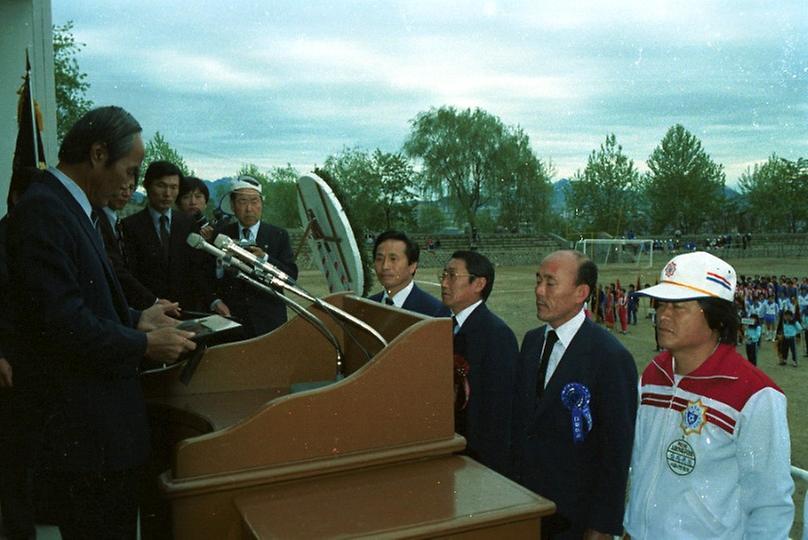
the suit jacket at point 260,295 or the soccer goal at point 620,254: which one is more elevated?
the suit jacket at point 260,295

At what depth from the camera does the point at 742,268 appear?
Answer: 134 ft

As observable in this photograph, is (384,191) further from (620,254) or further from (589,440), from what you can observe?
(589,440)

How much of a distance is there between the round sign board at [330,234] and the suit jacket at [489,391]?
271 cm

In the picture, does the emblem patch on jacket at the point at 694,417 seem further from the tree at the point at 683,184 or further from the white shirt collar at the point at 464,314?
the tree at the point at 683,184

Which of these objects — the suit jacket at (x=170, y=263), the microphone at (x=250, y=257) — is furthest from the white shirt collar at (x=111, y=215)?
the microphone at (x=250, y=257)

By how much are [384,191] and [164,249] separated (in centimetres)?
5592

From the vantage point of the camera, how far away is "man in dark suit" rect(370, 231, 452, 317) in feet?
10.1

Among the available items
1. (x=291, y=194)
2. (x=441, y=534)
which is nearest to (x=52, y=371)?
(x=441, y=534)

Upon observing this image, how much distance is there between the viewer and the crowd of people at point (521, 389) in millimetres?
1480

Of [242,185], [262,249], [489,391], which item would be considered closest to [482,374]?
[489,391]

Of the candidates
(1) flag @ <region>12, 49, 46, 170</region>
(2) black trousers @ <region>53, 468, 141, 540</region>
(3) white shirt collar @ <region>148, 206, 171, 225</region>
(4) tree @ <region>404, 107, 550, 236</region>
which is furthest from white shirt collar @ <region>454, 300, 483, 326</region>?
(4) tree @ <region>404, 107, 550, 236</region>

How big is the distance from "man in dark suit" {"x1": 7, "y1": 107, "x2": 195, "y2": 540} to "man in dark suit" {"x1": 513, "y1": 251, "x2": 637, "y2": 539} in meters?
1.17

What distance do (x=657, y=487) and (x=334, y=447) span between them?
933mm

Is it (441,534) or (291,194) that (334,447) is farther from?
(291,194)
